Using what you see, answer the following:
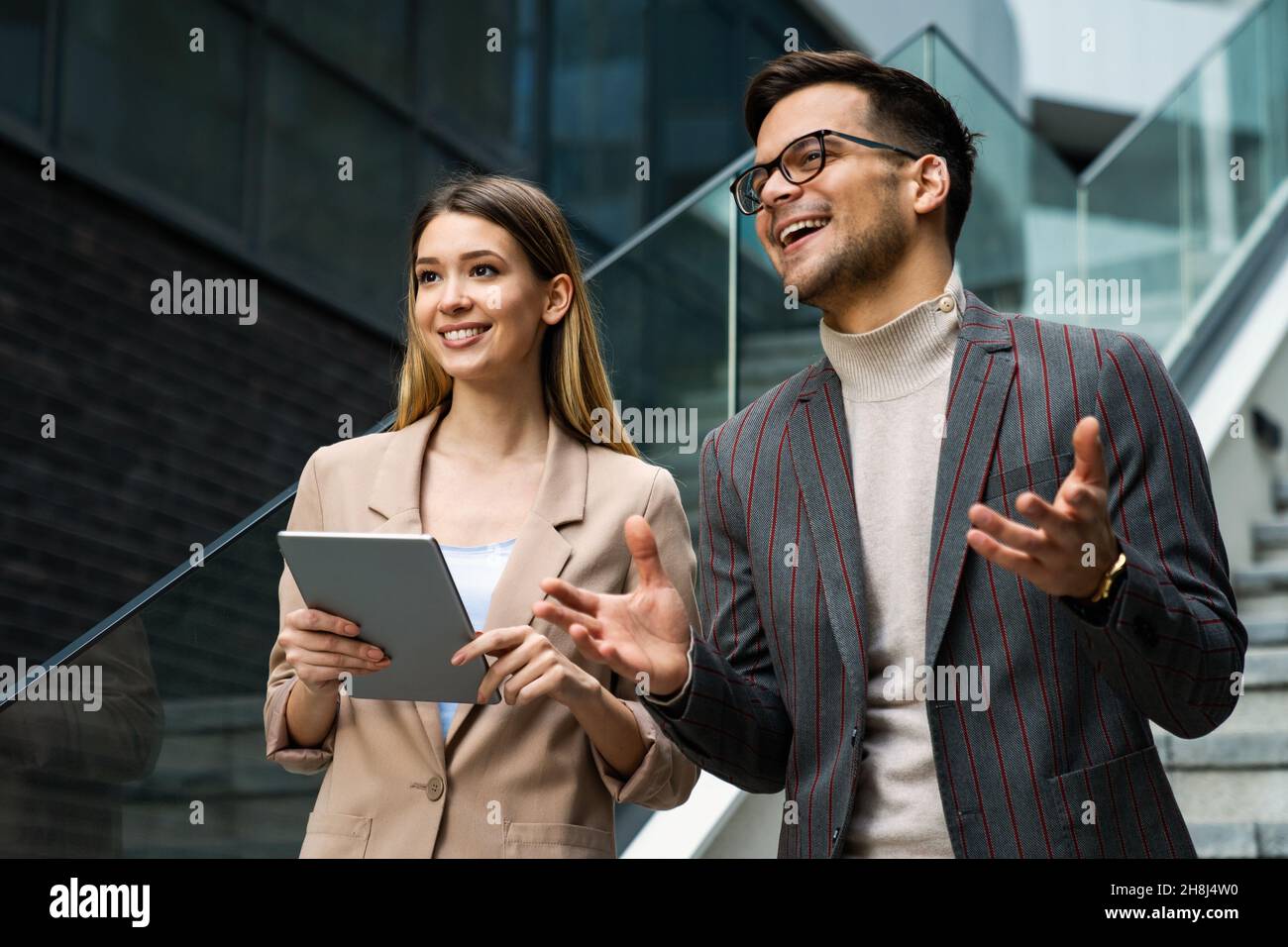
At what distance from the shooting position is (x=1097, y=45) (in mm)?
18125

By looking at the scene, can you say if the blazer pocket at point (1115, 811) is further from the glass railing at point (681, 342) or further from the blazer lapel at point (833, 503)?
the glass railing at point (681, 342)

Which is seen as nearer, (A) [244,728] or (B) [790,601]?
(B) [790,601]

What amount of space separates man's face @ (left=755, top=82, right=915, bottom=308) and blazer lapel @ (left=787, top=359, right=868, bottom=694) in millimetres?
169

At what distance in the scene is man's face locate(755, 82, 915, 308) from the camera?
258cm

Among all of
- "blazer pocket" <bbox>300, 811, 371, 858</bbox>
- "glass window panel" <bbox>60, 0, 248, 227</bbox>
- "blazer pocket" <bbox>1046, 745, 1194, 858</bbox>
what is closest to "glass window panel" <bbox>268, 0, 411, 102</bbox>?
"glass window panel" <bbox>60, 0, 248, 227</bbox>

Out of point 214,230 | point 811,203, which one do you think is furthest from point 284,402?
point 811,203

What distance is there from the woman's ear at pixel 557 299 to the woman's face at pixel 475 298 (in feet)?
0.08

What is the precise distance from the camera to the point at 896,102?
2.71 m

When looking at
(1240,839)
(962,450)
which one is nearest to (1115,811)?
(962,450)

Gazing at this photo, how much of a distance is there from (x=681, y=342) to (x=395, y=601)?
252 centimetres

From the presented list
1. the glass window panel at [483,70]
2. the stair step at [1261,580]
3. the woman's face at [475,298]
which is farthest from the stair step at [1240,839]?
the glass window panel at [483,70]

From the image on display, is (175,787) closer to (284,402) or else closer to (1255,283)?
(284,402)
